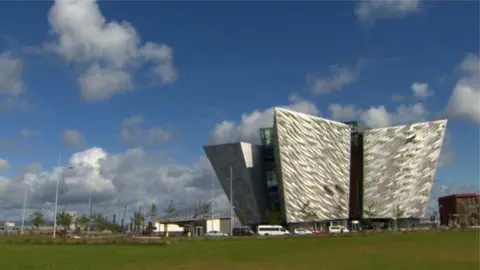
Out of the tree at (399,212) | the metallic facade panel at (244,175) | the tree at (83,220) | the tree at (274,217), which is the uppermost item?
the metallic facade panel at (244,175)

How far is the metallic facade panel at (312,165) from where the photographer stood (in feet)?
415


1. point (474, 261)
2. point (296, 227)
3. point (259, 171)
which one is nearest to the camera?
point (474, 261)

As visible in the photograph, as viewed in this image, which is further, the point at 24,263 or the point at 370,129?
the point at 370,129

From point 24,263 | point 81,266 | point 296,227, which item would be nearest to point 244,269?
point 81,266

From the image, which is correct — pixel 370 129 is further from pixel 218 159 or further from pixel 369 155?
pixel 218 159

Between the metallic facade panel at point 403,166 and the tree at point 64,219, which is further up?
the metallic facade panel at point 403,166

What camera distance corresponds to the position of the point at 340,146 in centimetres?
13762

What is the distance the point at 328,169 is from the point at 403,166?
21867 millimetres

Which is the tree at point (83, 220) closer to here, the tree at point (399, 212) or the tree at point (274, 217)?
the tree at point (274, 217)

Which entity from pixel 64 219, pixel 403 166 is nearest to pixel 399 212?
pixel 403 166

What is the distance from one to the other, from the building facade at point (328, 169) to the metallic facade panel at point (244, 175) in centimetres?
25

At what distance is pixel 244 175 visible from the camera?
442ft

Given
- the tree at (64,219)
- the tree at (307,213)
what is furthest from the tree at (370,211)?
the tree at (64,219)

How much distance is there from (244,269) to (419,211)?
127197mm
